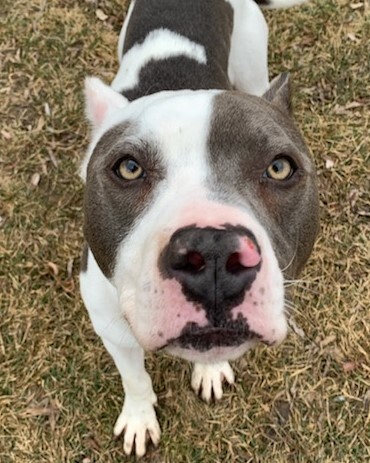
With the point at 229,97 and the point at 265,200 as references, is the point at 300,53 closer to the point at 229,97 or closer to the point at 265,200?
the point at 229,97

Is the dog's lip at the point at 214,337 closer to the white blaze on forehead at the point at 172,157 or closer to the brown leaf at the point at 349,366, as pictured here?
the white blaze on forehead at the point at 172,157

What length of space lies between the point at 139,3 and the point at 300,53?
5.89ft

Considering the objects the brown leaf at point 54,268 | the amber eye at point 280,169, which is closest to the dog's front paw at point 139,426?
the brown leaf at point 54,268

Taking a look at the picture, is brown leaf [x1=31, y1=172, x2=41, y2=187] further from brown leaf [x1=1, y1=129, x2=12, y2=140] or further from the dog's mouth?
the dog's mouth

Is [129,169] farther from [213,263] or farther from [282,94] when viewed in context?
[282,94]

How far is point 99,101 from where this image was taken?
3.54 metres

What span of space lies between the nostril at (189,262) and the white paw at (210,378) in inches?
92.8

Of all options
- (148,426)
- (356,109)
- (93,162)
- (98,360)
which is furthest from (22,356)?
(356,109)

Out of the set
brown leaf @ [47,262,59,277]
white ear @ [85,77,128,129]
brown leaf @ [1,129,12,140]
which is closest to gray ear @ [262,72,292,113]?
white ear @ [85,77,128,129]

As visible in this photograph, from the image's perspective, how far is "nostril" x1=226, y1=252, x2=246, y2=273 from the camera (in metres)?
2.29

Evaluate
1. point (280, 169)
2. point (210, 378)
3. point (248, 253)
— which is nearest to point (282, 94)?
point (280, 169)

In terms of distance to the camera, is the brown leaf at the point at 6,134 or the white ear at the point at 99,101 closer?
the white ear at the point at 99,101

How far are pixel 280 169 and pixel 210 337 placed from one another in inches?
29.9

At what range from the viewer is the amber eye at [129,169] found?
286cm
